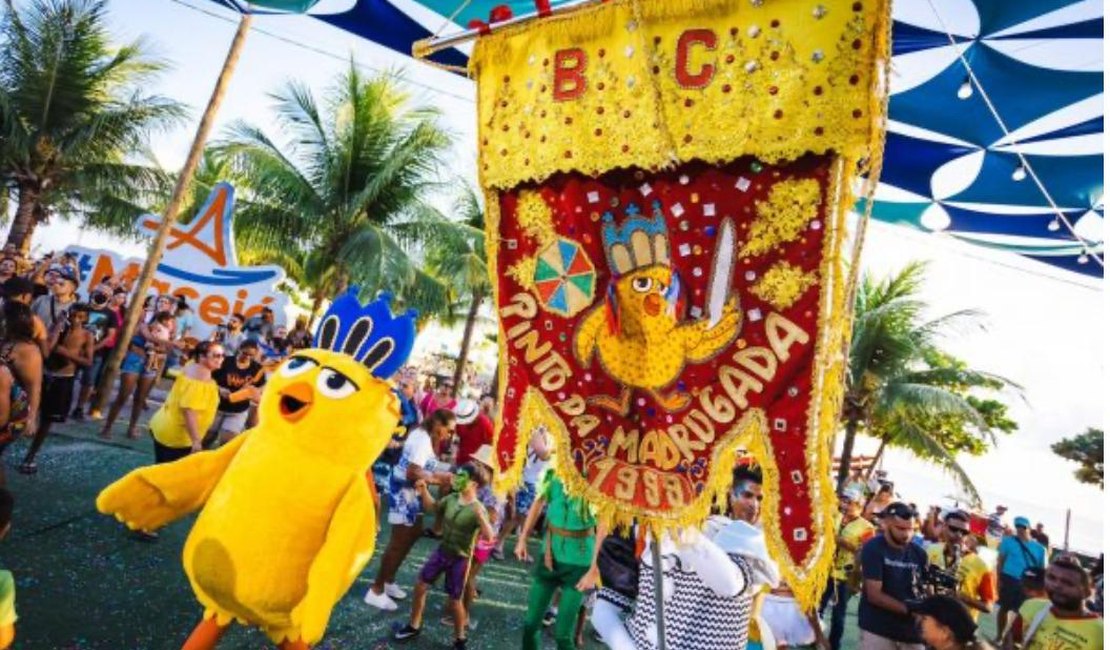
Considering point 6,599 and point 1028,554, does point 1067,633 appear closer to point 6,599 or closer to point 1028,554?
point 1028,554

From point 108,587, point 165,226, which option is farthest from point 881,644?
point 165,226

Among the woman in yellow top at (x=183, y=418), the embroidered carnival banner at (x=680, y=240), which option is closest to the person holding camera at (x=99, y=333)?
the woman in yellow top at (x=183, y=418)

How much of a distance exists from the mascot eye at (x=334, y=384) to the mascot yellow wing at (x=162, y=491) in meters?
0.69

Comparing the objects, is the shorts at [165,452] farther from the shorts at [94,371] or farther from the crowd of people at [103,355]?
the shorts at [94,371]

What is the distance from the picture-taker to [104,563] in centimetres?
399

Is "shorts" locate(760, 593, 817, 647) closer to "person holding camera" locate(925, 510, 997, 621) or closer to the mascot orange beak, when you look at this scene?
"person holding camera" locate(925, 510, 997, 621)

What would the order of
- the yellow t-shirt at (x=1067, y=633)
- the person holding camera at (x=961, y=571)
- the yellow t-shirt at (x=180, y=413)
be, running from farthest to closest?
the person holding camera at (x=961, y=571) < the yellow t-shirt at (x=180, y=413) < the yellow t-shirt at (x=1067, y=633)

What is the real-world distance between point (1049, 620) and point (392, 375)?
13.6 ft

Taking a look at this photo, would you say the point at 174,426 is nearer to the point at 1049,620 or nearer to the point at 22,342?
the point at 22,342

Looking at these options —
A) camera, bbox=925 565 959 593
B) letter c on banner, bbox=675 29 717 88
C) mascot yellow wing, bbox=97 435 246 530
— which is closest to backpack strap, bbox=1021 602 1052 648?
camera, bbox=925 565 959 593

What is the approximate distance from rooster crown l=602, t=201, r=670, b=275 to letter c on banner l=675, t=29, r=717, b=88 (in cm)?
41

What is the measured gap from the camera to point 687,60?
2074 millimetres

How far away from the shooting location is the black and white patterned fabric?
2805mm

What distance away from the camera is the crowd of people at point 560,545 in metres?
2.91
